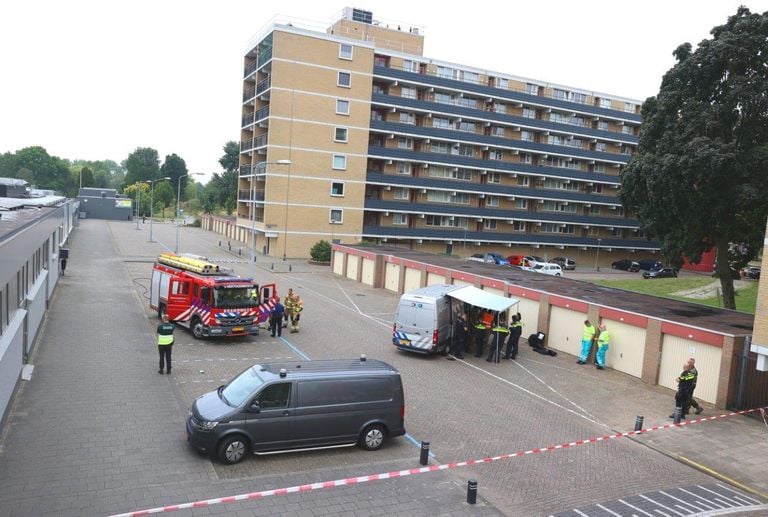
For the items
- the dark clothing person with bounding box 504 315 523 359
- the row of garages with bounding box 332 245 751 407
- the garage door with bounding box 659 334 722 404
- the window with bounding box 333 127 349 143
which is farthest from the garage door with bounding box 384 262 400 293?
the window with bounding box 333 127 349 143

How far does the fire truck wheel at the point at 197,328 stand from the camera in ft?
69.3

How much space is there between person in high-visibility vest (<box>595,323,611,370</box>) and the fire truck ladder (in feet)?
47.1

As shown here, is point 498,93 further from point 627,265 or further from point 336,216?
point 627,265

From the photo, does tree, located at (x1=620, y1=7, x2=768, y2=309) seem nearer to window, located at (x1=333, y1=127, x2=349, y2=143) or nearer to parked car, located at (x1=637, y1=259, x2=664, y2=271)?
window, located at (x1=333, y1=127, x2=349, y2=143)

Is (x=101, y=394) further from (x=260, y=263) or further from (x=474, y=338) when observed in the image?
(x=260, y=263)

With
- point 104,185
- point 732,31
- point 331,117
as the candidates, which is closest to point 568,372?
point 732,31

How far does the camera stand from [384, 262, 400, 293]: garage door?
37.5 m

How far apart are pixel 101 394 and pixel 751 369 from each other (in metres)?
17.7

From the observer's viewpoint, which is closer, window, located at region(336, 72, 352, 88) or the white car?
the white car

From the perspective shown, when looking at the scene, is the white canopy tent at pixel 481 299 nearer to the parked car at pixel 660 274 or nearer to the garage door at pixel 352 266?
the garage door at pixel 352 266

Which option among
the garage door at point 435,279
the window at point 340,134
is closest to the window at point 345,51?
the window at point 340,134

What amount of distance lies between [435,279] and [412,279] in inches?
121

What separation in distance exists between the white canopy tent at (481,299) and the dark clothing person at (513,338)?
70 cm

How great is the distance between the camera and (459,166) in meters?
62.6
